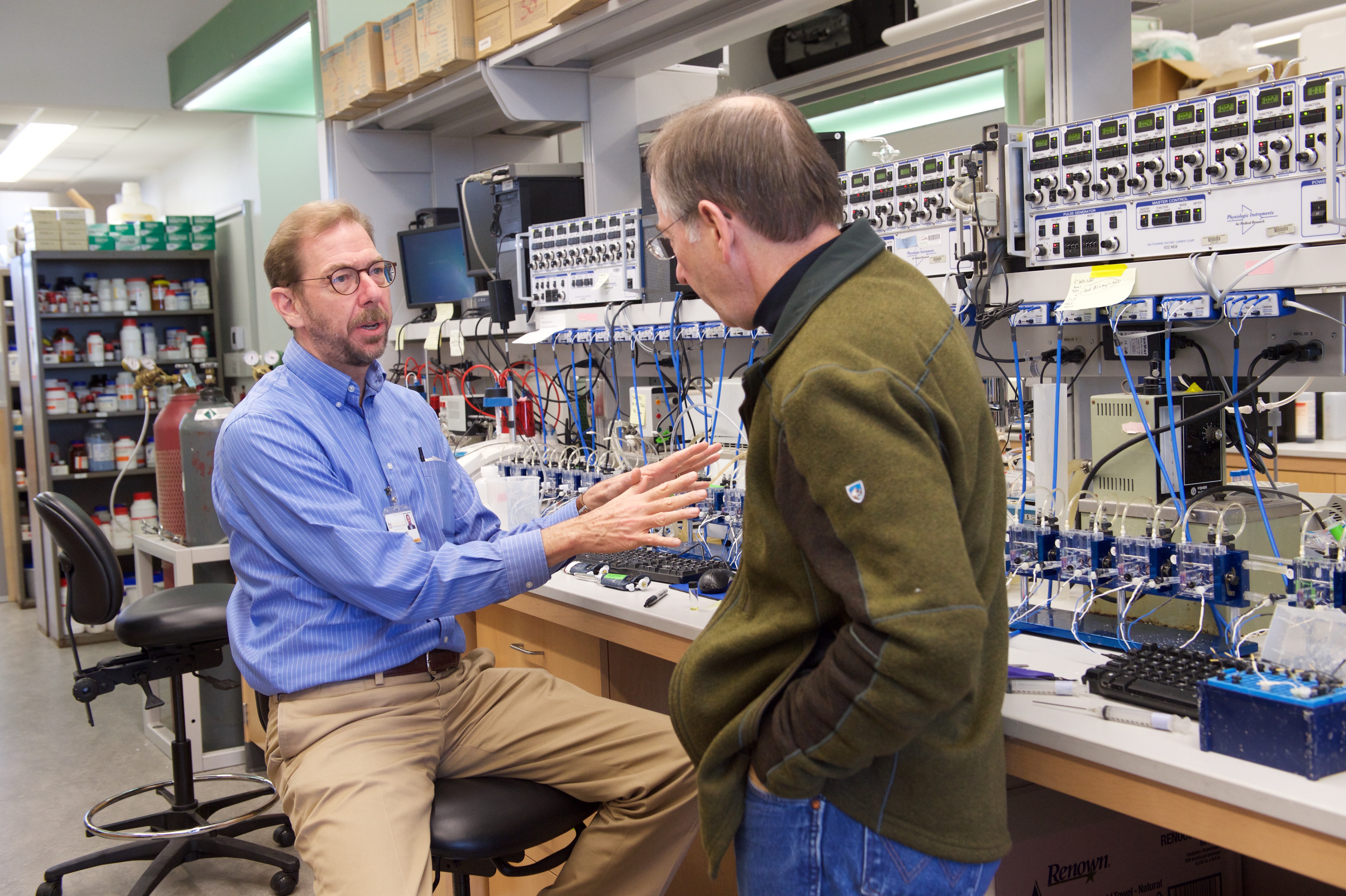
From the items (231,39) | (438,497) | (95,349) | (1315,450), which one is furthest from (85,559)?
(1315,450)

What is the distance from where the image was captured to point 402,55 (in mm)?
3498

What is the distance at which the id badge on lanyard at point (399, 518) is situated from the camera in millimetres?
1872

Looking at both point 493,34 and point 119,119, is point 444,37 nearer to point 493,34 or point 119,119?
point 493,34

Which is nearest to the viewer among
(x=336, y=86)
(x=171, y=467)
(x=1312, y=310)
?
(x=1312, y=310)

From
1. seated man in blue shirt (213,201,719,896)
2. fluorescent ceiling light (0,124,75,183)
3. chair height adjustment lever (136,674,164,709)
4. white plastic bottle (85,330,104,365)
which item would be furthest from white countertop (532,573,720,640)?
fluorescent ceiling light (0,124,75,183)

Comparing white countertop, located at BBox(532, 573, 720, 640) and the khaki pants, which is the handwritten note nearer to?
white countertop, located at BBox(532, 573, 720, 640)

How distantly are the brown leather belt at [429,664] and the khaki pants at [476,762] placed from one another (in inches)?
0.5

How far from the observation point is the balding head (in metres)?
1.11

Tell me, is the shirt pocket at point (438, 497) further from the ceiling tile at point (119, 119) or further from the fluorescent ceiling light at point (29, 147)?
the fluorescent ceiling light at point (29, 147)

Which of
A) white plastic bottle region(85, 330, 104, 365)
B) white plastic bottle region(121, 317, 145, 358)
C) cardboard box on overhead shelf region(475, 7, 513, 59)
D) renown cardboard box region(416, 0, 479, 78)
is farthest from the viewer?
white plastic bottle region(121, 317, 145, 358)

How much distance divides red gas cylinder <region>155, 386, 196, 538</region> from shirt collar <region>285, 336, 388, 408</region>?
179cm

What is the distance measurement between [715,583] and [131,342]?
5.13m

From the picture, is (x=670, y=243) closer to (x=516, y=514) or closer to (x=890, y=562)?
(x=890, y=562)

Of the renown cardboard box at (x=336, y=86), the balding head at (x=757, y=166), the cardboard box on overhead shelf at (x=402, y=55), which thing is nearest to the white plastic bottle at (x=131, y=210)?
the renown cardboard box at (x=336, y=86)
